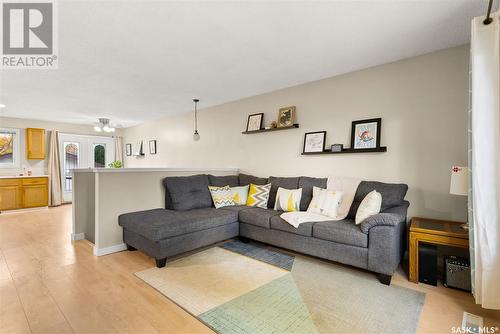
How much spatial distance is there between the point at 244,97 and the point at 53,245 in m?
3.78

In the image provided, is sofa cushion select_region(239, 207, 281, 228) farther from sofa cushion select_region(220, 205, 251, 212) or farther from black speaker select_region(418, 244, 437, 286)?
black speaker select_region(418, 244, 437, 286)

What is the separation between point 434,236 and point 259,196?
2152mm

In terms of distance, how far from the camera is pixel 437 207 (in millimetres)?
2682

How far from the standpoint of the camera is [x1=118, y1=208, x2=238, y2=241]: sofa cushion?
260cm

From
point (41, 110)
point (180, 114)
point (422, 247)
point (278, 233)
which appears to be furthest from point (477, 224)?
point (41, 110)

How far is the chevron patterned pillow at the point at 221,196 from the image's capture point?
366 cm

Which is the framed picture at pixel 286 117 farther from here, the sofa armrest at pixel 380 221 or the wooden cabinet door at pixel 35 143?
the wooden cabinet door at pixel 35 143

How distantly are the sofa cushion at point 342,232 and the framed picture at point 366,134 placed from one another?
1065 mm

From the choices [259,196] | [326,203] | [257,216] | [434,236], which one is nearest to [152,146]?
[259,196]

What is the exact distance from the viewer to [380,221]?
2.26 metres

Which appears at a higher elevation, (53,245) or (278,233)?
(278,233)

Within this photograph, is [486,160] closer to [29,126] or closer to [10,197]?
[10,197]

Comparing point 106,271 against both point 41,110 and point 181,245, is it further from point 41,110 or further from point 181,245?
point 41,110

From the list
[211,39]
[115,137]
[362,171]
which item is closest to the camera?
[211,39]
